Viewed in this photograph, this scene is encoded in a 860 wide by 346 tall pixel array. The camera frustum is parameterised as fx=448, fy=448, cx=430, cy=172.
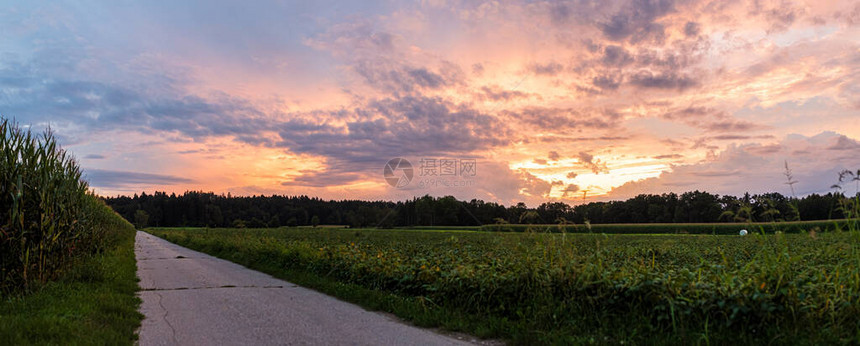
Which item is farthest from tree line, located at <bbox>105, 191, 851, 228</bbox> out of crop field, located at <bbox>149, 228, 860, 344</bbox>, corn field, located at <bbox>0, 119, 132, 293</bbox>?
corn field, located at <bbox>0, 119, 132, 293</bbox>

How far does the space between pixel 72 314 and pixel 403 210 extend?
109 m

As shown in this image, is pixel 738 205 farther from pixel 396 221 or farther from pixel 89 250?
pixel 396 221

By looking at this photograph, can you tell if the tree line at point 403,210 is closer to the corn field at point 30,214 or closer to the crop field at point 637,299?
the crop field at point 637,299

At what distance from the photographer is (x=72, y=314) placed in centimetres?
677

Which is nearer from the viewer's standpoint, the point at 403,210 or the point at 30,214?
the point at 30,214

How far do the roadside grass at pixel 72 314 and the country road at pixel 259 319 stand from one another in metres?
0.35

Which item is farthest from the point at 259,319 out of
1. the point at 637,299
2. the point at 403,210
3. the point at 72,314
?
the point at 403,210

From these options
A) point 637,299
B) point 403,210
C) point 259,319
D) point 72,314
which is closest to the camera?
point 637,299

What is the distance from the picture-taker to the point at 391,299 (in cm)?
877

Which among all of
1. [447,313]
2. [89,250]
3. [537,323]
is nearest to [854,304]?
[537,323]

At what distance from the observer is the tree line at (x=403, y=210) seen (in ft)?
21.9

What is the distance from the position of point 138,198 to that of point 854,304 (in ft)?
656

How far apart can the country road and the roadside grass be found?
0.35 m

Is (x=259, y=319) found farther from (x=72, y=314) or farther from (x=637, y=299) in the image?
(x=637, y=299)
